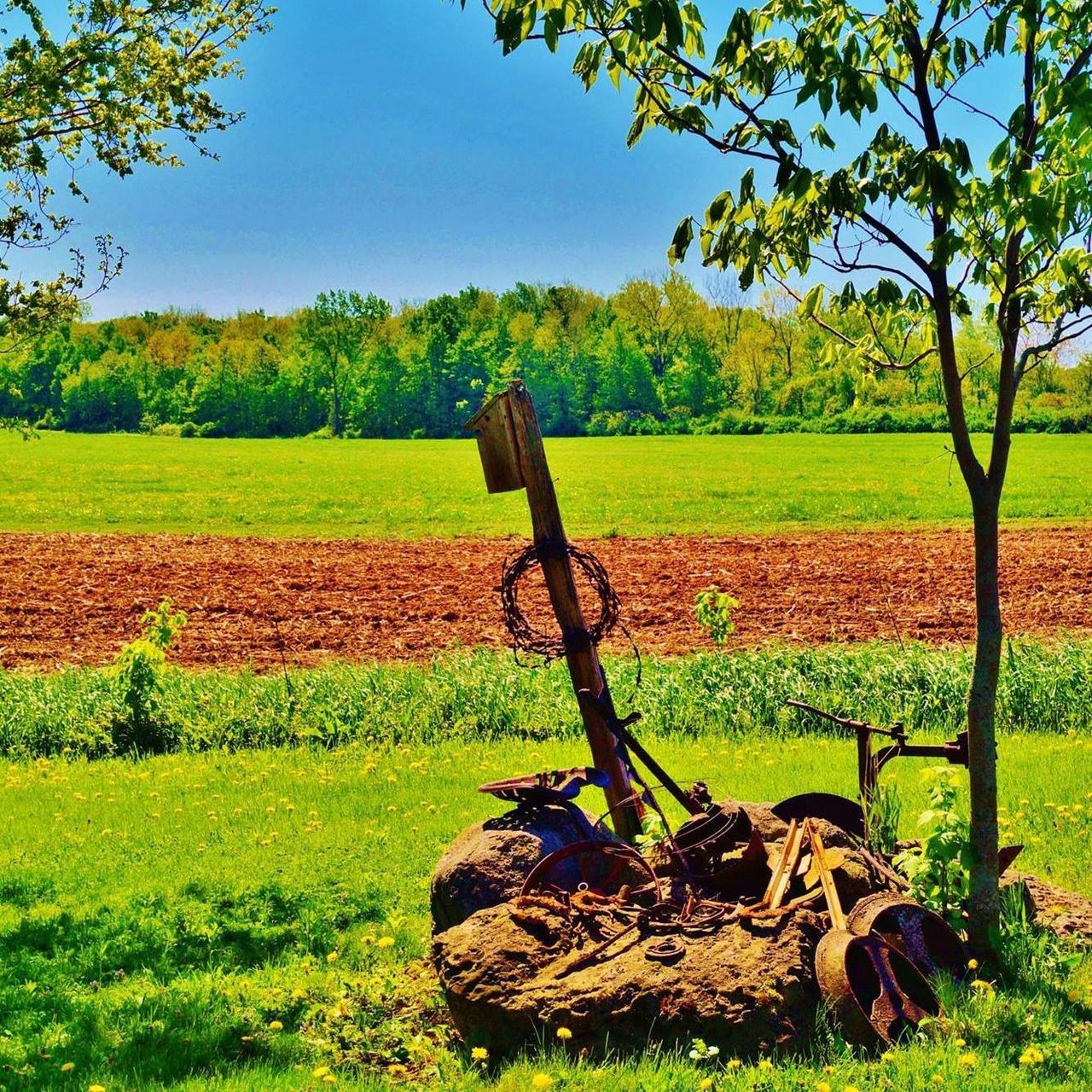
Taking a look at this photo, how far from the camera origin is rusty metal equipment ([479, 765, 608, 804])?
505cm

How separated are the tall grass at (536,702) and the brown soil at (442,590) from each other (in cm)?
323

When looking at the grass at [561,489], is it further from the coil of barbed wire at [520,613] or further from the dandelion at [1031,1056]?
the dandelion at [1031,1056]

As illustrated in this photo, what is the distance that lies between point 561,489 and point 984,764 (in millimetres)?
37315

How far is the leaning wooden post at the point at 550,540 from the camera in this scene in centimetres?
532

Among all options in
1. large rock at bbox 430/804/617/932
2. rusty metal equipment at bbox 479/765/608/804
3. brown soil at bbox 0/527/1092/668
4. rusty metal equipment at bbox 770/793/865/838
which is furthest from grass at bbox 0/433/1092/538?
large rock at bbox 430/804/617/932

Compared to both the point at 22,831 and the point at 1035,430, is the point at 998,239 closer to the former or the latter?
the point at 22,831

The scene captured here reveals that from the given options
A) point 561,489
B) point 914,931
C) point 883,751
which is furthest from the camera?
point 561,489

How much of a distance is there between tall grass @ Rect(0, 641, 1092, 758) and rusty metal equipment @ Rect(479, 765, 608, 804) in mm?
4617

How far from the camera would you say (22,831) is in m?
7.55

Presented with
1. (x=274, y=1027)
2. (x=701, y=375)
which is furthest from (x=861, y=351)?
(x=701, y=375)

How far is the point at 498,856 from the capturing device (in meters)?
4.84

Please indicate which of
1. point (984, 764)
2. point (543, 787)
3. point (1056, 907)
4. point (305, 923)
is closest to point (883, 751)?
point (984, 764)

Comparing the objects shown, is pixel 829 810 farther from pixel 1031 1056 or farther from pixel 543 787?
pixel 1031 1056

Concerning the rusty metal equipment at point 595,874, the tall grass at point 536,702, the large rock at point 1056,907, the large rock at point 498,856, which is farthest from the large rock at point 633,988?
the tall grass at point 536,702
